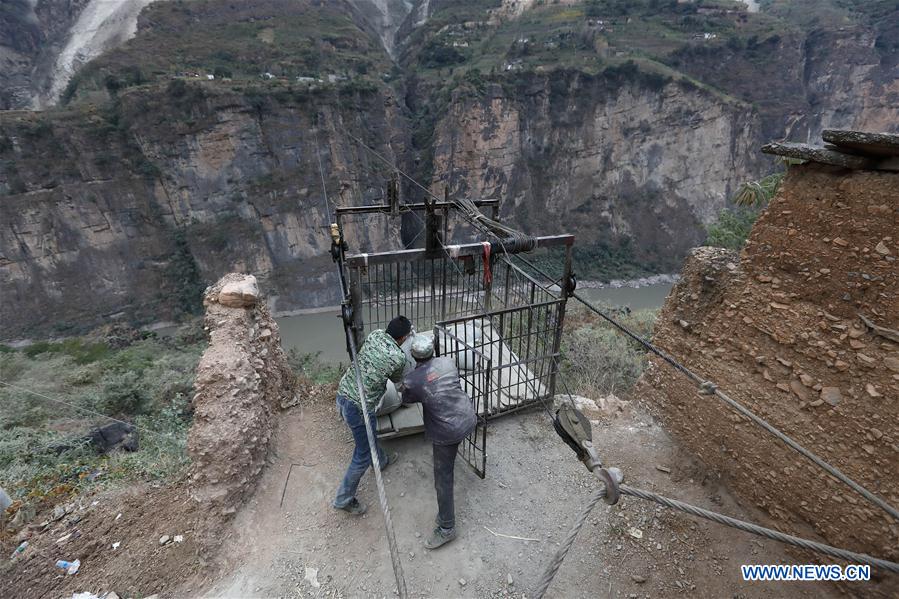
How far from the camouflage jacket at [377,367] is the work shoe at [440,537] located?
1149mm

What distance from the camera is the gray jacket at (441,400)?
9.90 ft

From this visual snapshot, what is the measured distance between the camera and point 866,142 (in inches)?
94.7

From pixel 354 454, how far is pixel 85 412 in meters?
8.73

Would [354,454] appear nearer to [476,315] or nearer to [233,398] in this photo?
[233,398]

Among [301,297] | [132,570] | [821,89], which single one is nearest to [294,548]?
[132,570]

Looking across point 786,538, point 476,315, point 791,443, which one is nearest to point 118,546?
point 476,315

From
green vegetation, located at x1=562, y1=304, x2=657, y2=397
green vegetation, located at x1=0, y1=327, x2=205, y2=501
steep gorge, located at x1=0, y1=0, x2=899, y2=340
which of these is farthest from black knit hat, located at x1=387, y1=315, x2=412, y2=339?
steep gorge, located at x1=0, y1=0, x2=899, y2=340

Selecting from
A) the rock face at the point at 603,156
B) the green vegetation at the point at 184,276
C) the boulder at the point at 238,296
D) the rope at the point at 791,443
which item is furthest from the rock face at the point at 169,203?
the rope at the point at 791,443

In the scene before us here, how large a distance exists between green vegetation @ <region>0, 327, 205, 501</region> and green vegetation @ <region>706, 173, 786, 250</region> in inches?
485

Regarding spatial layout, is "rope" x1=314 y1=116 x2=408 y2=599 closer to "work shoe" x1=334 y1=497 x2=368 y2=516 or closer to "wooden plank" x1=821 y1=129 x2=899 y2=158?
"work shoe" x1=334 y1=497 x2=368 y2=516

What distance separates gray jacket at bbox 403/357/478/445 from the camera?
3018mm

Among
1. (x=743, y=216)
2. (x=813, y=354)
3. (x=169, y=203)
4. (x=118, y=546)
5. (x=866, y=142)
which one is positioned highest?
(x=866, y=142)

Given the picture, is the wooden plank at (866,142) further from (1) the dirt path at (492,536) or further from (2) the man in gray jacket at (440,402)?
(1) the dirt path at (492,536)

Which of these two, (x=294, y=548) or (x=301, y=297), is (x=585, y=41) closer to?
(x=301, y=297)
